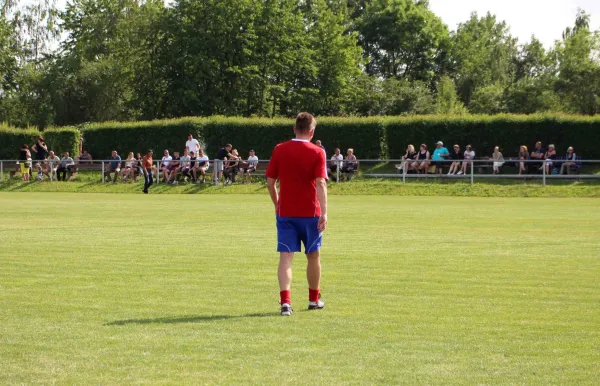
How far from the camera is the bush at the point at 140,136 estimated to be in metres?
49.8

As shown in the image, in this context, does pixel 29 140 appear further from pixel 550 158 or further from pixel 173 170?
pixel 550 158

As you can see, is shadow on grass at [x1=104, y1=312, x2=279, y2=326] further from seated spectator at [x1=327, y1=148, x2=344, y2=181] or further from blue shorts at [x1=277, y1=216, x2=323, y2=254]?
seated spectator at [x1=327, y1=148, x2=344, y2=181]

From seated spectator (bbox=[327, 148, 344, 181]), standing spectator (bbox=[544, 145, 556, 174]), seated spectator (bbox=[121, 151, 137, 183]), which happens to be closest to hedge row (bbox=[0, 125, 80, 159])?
seated spectator (bbox=[121, 151, 137, 183])

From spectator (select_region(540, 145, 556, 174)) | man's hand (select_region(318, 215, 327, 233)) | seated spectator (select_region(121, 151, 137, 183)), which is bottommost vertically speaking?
seated spectator (select_region(121, 151, 137, 183))

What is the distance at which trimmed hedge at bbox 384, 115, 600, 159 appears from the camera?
43938mm

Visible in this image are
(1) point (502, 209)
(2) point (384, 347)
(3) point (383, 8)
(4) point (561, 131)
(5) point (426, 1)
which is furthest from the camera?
(5) point (426, 1)

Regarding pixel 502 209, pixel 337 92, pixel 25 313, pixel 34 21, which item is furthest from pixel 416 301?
pixel 34 21

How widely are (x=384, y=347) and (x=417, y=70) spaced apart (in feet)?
296

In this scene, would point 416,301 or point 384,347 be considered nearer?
point 384,347

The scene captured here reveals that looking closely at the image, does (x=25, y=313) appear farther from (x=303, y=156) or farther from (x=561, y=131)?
(x=561, y=131)

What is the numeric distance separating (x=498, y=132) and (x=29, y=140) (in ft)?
85.6

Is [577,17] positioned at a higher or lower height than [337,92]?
higher

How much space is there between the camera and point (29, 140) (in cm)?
5375

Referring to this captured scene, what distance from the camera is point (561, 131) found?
4438 centimetres
